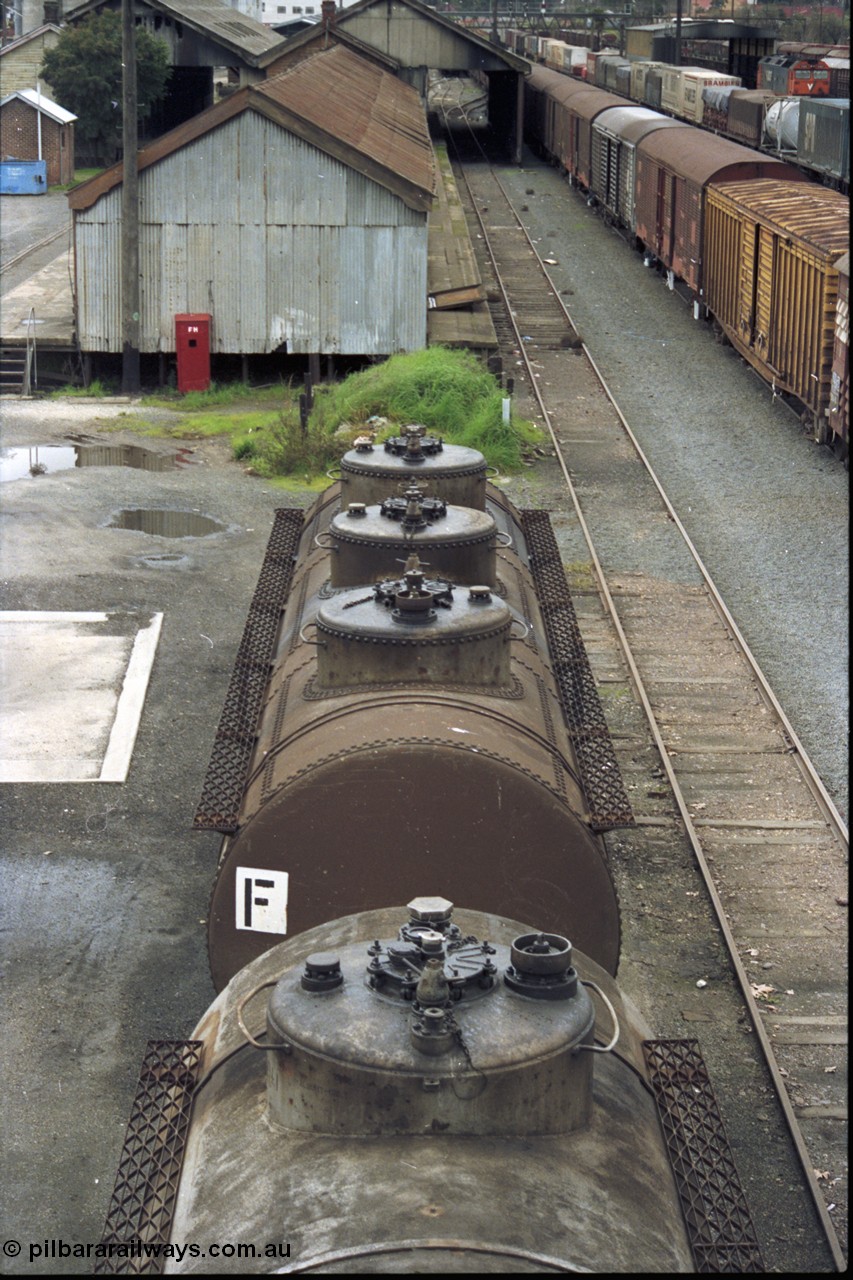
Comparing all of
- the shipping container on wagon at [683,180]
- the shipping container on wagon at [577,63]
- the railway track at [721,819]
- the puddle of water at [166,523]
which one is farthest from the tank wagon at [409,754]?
the shipping container on wagon at [577,63]

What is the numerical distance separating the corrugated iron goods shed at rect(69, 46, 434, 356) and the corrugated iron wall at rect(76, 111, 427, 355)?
0.7 inches

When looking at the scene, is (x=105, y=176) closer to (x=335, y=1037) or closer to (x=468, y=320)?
(x=468, y=320)

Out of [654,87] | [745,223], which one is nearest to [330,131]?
[745,223]

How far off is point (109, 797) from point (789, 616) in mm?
Result: 7964

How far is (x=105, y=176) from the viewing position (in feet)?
84.2

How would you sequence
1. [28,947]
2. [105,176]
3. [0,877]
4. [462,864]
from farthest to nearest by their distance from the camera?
[105,176] < [0,877] < [28,947] < [462,864]

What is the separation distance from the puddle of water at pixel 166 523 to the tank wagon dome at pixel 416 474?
9530 mm

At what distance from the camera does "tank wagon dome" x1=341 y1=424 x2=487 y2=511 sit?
9930mm

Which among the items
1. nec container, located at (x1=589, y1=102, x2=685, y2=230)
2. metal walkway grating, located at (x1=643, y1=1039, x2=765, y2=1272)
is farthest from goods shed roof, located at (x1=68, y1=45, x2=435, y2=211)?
metal walkway grating, located at (x1=643, y1=1039, x2=765, y2=1272)

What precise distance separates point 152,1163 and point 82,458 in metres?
19.7

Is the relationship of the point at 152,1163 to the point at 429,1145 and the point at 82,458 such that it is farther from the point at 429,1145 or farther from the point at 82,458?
the point at 82,458

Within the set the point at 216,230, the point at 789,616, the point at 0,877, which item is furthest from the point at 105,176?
the point at 0,877

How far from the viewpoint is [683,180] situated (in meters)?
31.3

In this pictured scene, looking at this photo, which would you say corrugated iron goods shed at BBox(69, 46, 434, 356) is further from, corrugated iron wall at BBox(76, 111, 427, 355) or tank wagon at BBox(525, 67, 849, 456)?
tank wagon at BBox(525, 67, 849, 456)
